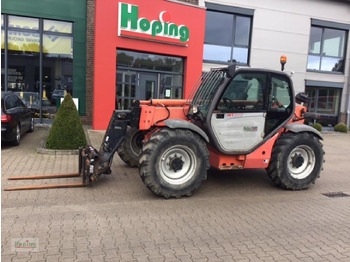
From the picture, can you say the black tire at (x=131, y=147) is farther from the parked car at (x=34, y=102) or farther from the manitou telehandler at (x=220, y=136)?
the parked car at (x=34, y=102)

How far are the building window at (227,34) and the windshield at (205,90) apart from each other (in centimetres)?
936

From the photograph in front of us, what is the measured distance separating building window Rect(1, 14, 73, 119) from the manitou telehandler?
28.0 feet

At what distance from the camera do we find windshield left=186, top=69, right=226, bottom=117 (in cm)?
566

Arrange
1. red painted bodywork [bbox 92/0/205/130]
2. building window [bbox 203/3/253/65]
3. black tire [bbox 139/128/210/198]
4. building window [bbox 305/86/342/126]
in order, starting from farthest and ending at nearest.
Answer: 1. building window [bbox 305/86/342/126]
2. building window [bbox 203/3/253/65]
3. red painted bodywork [bbox 92/0/205/130]
4. black tire [bbox 139/128/210/198]

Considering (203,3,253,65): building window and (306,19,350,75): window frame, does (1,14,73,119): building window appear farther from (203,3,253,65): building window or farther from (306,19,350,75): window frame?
(306,19,350,75): window frame

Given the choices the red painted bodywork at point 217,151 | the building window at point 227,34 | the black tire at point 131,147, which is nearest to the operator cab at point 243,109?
the red painted bodywork at point 217,151

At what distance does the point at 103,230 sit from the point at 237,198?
2.56 meters

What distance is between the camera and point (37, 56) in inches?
517

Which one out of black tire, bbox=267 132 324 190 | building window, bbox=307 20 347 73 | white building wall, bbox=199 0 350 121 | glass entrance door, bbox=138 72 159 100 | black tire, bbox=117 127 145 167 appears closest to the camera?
black tire, bbox=267 132 324 190

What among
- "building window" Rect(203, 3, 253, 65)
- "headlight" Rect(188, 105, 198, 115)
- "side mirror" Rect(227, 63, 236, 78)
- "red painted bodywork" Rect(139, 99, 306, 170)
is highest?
"building window" Rect(203, 3, 253, 65)

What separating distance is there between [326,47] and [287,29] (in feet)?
10.7

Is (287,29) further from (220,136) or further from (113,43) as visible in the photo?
(220,136)

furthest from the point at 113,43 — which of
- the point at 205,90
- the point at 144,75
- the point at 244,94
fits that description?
the point at 244,94

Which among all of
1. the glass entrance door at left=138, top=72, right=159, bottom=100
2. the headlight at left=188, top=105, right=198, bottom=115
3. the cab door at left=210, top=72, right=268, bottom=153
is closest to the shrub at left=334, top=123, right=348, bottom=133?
the glass entrance door at left=138, top=72, right=159, bottom=100
